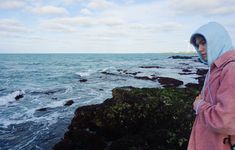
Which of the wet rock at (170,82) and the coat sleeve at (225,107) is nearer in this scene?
the coat sleeve at (225,107)

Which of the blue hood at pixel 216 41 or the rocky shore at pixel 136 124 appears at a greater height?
the blue hood at pixel 216 41

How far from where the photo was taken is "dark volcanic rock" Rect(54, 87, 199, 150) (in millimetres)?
7504

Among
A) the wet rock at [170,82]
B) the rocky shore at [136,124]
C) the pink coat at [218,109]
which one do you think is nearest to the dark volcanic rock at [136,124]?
the rocky shore at [136,124]

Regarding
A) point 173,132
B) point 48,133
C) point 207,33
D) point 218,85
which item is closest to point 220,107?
point 218,85

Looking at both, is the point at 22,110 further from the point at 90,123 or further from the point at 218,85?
the point at 218,85

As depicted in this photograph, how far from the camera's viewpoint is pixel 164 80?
27516 millimetres

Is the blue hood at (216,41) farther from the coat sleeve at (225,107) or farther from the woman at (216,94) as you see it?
the coat sleeve at (225,107)

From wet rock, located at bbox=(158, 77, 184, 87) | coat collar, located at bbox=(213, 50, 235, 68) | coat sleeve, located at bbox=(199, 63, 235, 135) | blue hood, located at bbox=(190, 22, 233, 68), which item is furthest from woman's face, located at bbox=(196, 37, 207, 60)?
wet rock, located at bbox=(158, 77, 184, 87)

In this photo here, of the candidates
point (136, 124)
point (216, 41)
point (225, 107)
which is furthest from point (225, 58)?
point (136, 124)

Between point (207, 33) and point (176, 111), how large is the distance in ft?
23.7

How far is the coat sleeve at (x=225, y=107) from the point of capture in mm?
2031

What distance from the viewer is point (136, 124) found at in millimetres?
9297

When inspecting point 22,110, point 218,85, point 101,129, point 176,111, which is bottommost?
point 22,110

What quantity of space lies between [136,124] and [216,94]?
7273mm
